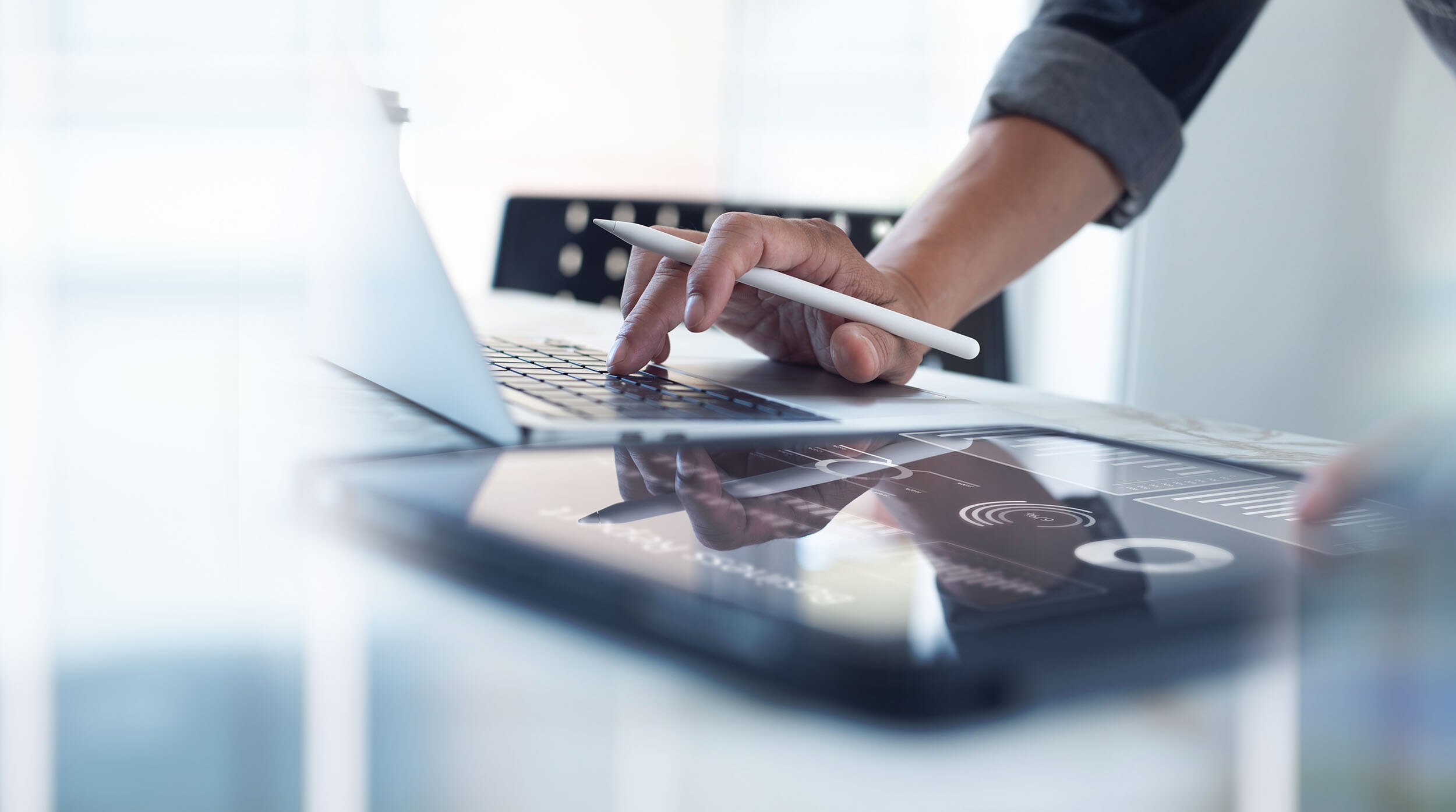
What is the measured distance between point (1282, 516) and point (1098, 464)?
3.9 inches

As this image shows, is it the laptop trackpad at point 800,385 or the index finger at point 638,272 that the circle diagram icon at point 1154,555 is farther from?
the index finger at point 638,272

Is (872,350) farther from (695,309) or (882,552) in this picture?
(882,552)

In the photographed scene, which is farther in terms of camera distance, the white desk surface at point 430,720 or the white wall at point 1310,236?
the white wall at point 1310,236

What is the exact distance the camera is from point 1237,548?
308mm

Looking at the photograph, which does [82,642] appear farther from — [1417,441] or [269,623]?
[1417,441]

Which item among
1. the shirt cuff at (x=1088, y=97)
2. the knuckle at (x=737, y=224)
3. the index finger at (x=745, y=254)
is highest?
the shirt cuff at (x=1088, y=97)

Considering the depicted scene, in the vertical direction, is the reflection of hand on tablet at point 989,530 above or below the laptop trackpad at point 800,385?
below

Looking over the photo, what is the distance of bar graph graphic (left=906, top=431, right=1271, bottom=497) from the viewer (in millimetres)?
412

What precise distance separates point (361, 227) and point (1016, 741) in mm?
429

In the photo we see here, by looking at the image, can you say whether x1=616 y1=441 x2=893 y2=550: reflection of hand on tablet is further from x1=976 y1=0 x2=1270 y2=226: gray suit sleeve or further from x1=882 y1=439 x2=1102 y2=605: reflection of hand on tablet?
x1=976 y1=0 x2=1270 y2=226: gray suit sleeve

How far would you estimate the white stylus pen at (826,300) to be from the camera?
59cm

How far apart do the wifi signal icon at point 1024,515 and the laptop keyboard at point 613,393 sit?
16 cm

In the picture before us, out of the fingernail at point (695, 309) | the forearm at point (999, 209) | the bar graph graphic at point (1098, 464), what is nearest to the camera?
the bar graph graphic at point (1098, 464)

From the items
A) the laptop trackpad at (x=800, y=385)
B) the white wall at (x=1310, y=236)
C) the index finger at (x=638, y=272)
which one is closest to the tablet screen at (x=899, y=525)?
the laptop trackpad at (x=800, y=385)
